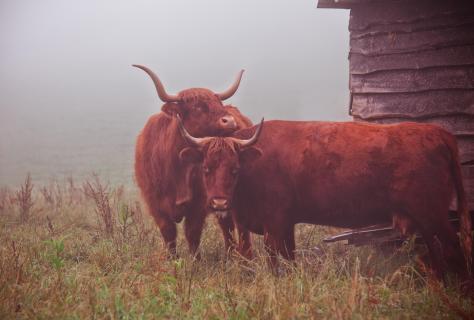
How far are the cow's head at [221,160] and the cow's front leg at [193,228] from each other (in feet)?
3.23

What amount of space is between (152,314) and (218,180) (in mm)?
1567

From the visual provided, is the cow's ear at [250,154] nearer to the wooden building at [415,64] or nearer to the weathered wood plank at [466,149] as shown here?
the wooden building at [415,64]

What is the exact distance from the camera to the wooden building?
525cm

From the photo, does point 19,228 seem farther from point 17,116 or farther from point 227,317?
point 17,116

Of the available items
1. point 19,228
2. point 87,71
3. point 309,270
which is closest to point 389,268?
point 309,270

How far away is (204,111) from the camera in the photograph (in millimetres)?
5547

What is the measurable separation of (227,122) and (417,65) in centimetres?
222

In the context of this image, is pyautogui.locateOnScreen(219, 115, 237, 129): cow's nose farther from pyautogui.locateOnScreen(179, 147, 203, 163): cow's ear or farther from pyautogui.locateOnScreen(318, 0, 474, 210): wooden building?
pyautogui.locateOnScreen(318, 0, 474, 210): wooden building

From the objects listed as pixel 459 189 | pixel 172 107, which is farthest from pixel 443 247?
pixel 172 107

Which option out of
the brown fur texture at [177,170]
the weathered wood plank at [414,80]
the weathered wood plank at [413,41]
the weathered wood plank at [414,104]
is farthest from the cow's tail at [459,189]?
the brown fur texture at [177,170]

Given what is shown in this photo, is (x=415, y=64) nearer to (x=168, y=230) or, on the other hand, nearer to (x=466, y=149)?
(x=466, y=149)

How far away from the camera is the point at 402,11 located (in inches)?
224

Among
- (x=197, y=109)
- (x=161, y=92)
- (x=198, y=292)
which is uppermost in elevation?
(x=161, y=92)

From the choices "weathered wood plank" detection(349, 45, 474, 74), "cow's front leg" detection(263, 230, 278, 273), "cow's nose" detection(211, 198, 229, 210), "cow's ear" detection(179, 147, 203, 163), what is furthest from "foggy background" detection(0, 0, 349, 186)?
"cow's nose" detection(211, 198, 229, 210)
